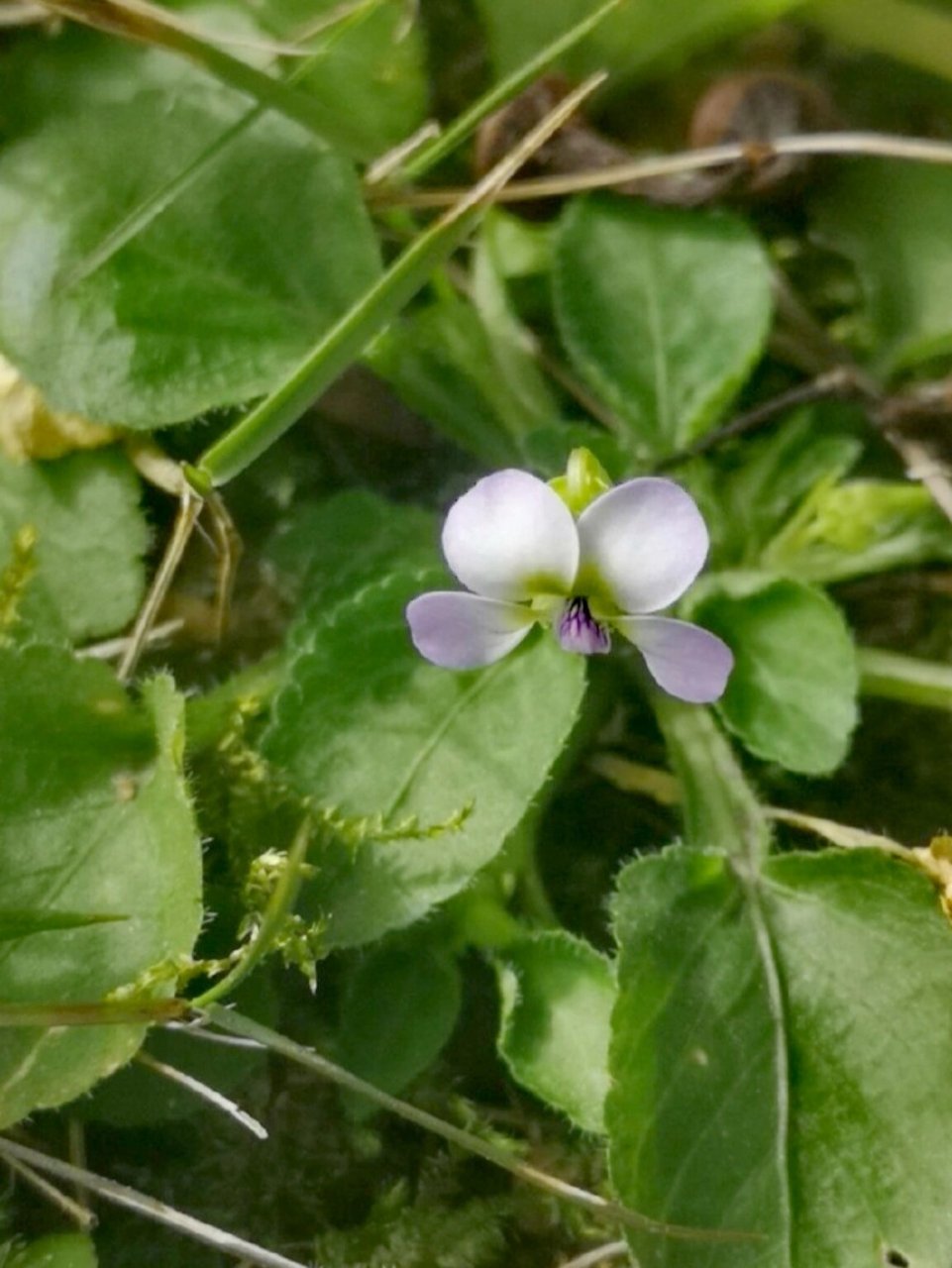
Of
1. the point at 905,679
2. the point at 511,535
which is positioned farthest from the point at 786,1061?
the point at 511,535

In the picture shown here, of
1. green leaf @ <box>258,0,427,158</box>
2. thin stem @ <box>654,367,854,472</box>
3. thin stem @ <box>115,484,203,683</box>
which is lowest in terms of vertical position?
thin stem @ <box>654,367,854,472</box>

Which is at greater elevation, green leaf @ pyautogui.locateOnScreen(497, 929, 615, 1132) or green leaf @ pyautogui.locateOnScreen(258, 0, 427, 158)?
green leaf @ pyautogui.locateOnScreen(258, 0, 427, 158)

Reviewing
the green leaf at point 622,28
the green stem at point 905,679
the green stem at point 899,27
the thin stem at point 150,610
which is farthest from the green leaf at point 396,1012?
the green stem at point 899,27

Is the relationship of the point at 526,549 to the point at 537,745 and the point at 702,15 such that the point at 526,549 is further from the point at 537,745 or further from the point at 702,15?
the point at 702,15

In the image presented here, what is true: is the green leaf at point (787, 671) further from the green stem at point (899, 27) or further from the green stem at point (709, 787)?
the green stem at point (899, 27)

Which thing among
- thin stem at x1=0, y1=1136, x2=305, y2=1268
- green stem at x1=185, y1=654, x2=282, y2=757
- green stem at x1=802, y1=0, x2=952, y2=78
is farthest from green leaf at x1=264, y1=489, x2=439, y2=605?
green stem at x1=802, y1=0, x2=952, y2=78

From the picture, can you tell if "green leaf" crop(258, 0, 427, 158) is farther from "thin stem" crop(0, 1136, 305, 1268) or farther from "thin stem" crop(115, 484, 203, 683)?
"thin stem" crop(0, 1136, 305, 1268)

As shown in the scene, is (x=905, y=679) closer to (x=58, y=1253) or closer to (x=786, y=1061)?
(x=786, y=1061)
